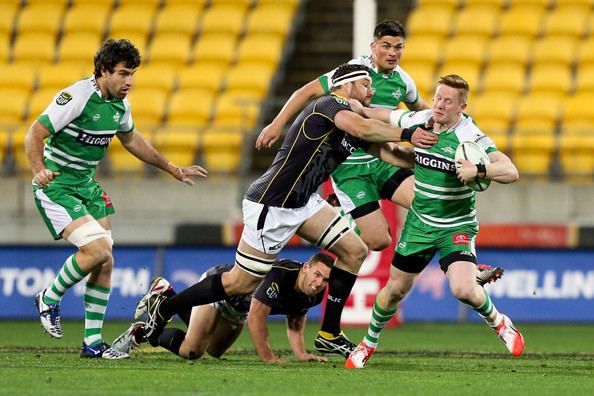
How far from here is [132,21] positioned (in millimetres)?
19500

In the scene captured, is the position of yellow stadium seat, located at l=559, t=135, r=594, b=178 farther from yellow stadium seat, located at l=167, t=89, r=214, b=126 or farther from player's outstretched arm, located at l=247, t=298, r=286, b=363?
player's outstretched arm, located at l=247, t=298, r=286, b=363

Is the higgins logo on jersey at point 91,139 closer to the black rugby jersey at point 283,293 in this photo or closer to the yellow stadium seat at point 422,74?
the black rugby jersey at point 283,293

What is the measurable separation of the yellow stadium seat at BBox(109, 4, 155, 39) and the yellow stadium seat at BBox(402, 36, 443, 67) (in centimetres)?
419

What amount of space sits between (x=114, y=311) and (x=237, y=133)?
2986 millimetres

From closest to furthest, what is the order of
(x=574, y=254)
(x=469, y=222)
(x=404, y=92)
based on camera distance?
(x=469, y=222), (x=404, y=92), (x=574, y=254)

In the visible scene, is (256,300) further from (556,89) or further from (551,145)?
(556,89)

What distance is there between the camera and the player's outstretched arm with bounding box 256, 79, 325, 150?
29.8 feet

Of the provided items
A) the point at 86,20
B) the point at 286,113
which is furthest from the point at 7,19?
the point at 286,113

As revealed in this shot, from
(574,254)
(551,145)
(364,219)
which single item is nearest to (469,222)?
(364,219)

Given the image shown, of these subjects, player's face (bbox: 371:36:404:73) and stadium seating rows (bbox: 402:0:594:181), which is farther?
stadium seating rows (bbox: 402:0:594:181)

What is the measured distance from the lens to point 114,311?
1521 cm

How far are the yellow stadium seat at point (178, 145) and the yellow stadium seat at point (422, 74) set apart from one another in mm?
3250

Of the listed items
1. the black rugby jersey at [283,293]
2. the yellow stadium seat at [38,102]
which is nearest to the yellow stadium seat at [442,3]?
the yellow stadium seat at [38,102]

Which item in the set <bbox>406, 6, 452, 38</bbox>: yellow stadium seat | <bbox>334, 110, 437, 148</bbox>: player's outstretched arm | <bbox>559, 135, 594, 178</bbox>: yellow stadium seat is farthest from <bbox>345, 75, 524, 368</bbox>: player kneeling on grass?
<bbox>406, 6, 452, 38</bbox>: yellow stadium seat
